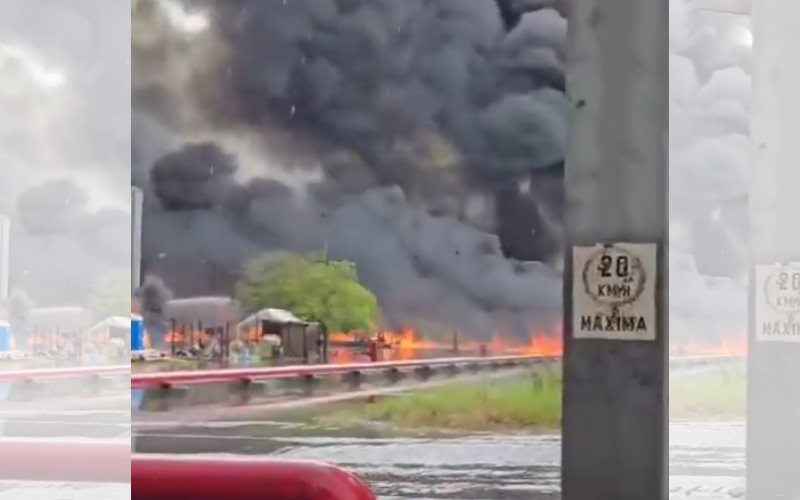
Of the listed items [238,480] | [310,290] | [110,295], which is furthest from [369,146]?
[238,480]

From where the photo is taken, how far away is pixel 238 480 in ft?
8.17

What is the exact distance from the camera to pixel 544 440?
240cm

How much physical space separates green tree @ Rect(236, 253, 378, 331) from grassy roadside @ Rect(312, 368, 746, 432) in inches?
10.0

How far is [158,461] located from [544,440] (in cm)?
111

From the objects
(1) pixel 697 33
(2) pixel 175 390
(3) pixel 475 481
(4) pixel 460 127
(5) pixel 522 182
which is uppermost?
(1) pixel 697 33

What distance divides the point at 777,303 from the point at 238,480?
151cm

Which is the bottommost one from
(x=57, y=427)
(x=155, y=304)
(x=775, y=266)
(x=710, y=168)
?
(x=57, y=427)

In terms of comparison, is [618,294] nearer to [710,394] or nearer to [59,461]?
[710,394]

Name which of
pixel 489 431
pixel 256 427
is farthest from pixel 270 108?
pixel 489 431

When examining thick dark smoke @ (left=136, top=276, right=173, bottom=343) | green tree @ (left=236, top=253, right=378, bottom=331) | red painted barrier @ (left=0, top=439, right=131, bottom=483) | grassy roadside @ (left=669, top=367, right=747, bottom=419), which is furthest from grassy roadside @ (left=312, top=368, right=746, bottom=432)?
red painted barrier @ (left=0, top=439, right=131, bottom=483)

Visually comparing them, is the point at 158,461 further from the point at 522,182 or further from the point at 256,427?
the point at 522,182

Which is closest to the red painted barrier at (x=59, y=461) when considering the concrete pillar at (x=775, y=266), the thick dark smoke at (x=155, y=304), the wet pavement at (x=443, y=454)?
the wet pavement at (x=443, y=454)

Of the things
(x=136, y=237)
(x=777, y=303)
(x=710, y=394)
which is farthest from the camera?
(x=136, y=237)

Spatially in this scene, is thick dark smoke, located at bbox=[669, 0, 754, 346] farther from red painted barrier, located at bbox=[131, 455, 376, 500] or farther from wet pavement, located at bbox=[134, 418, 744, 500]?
red painted barrier, located at bbox=[131, 455, 376, 500]
